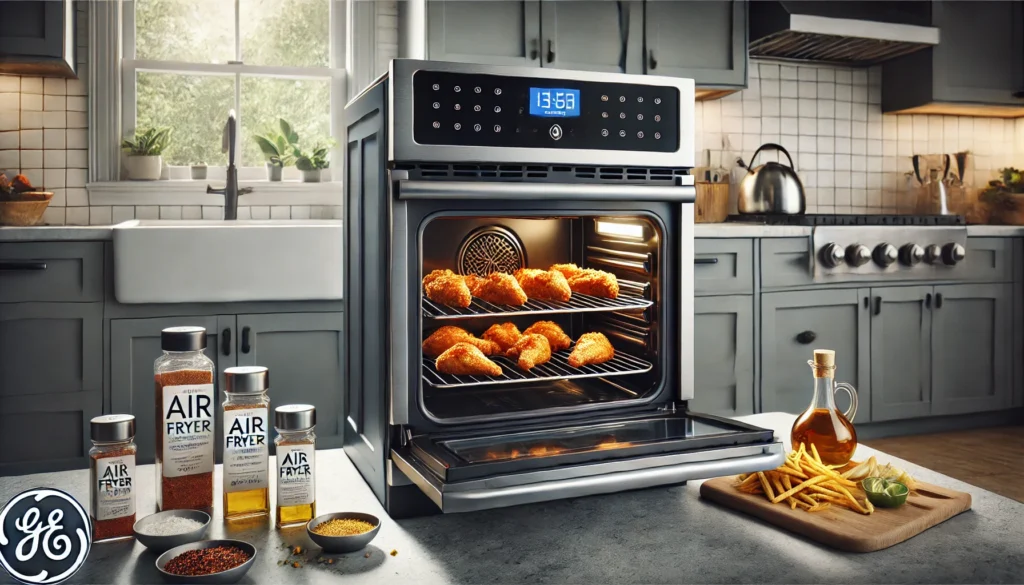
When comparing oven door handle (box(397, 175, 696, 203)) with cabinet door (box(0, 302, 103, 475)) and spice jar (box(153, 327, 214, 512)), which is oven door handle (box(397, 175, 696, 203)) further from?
cabinet door (box(0, 302, 103, 475))

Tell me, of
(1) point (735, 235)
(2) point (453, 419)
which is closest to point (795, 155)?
(1) point (735, 235)

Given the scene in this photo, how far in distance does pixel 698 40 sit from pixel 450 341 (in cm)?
259

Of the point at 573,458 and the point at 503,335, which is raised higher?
the point at 503,335

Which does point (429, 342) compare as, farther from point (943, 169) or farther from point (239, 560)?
point (943, 169)

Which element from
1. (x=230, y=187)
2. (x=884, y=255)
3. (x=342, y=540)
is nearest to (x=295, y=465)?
(x=342, y=540)

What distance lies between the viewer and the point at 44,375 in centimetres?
268

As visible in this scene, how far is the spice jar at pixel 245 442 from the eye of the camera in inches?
40.0

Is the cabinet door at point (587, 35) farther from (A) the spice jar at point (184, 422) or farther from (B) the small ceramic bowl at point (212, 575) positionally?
(B) the small ceramic bowl at point (212, 575)

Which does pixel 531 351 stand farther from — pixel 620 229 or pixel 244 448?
pixel 244 448

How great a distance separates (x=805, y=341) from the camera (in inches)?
136

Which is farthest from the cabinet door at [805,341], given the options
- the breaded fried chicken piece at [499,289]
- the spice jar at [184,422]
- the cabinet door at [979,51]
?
the spice jar at [184,422]

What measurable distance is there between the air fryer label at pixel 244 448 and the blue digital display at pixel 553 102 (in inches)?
21.6

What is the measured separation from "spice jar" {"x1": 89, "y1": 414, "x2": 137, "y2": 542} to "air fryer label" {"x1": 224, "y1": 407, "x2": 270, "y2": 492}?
106 mm

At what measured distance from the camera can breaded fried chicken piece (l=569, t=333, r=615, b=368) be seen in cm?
139
